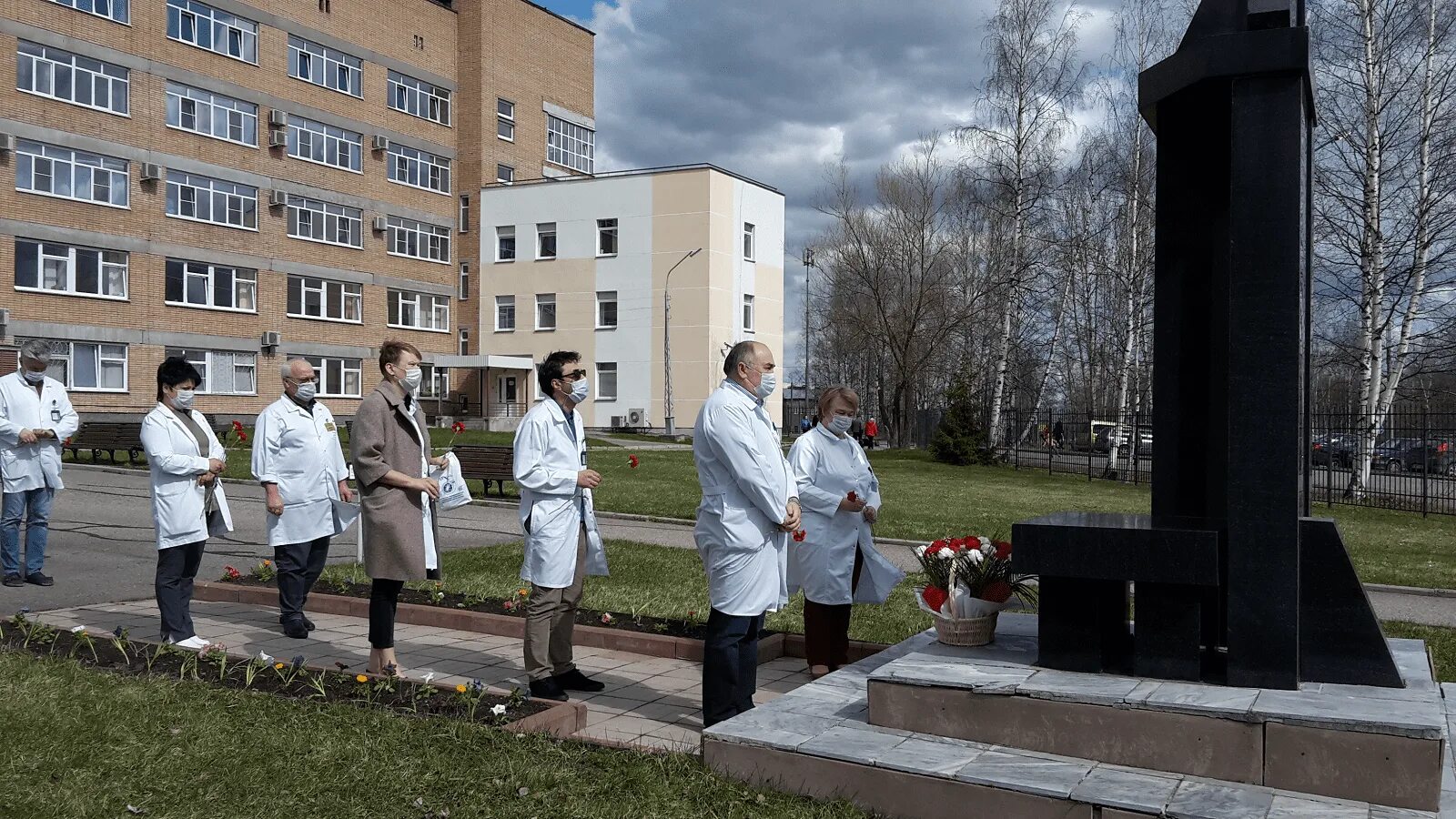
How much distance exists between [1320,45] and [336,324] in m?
36.9

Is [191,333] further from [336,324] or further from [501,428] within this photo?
[501,428]

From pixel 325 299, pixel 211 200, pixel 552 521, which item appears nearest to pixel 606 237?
pixel 325 299

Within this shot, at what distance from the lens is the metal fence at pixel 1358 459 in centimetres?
2336

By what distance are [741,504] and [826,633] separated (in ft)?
5.97

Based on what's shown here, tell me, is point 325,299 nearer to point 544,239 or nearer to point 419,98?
point 419,98

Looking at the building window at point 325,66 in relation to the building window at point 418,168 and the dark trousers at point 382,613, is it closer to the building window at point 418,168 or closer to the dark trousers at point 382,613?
the building window at point 418,168

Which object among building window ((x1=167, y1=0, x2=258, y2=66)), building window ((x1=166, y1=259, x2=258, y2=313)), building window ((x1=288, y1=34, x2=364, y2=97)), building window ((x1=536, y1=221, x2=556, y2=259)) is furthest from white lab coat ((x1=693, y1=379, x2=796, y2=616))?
building window ((x1=536, y1=221, x2=556, y2=259))

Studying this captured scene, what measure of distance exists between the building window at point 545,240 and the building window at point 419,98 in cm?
645

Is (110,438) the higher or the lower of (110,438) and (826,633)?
the higher

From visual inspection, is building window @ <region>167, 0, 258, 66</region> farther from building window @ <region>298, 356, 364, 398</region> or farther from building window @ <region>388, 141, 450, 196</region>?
building window @ <region>298, 356, 364, 398</region>

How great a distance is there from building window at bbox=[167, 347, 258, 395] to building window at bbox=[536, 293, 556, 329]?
46.4 feet

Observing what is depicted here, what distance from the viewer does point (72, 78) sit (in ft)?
122

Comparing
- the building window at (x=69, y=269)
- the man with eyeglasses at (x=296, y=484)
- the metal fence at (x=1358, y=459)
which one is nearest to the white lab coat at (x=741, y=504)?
the man with eyeglasses at (x=296, y=484)

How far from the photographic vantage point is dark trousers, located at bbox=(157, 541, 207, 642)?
25.5 feet
